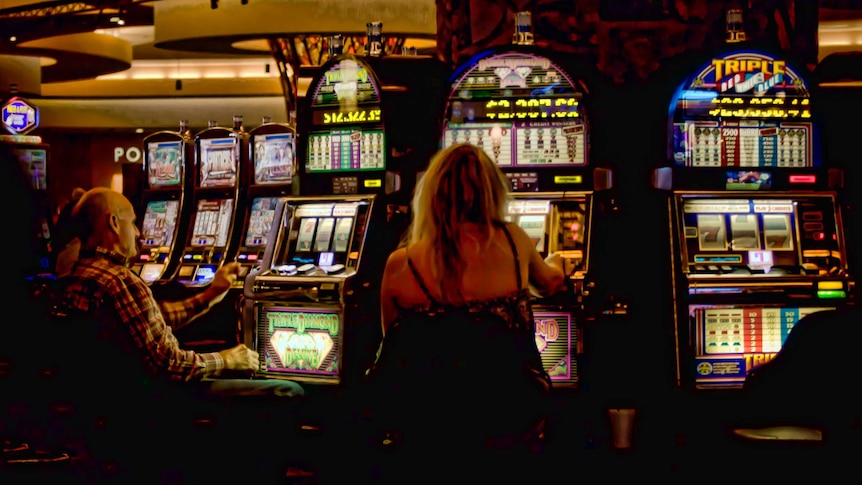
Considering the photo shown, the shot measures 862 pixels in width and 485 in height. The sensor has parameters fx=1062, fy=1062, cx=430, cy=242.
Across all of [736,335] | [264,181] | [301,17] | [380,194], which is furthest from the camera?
[301,17]

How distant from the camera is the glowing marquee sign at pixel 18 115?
13.6m

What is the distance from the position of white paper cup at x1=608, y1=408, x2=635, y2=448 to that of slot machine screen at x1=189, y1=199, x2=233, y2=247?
4.52m

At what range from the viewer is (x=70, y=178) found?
21.8m

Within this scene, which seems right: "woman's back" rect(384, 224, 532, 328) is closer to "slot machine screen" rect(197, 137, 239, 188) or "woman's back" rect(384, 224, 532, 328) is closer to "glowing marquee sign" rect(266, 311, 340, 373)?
"glowing marquee sign" rect(266, 311, 340, 373)

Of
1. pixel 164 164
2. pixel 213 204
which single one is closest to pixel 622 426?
pixel 213 204

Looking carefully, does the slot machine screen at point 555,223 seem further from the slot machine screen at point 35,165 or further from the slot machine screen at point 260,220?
the slot machine screen at point 35,165

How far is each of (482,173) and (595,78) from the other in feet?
9.44

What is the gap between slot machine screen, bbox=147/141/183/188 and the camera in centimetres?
885

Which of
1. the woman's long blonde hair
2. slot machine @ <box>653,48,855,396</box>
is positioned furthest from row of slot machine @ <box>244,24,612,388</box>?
the woman's long blonde hair

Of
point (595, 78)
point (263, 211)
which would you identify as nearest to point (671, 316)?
point (595, 78)

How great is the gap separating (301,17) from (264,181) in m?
3.76

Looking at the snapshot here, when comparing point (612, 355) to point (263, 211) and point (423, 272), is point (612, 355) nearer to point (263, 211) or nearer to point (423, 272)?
point (423, 272)

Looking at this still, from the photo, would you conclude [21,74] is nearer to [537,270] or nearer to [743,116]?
[743,116]

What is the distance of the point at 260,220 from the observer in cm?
810
